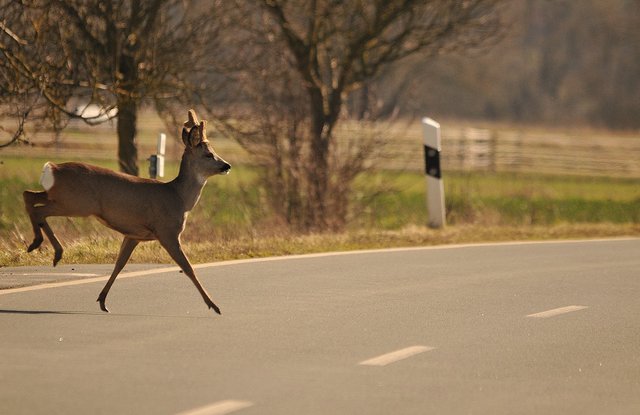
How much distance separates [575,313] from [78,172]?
13.6 feet

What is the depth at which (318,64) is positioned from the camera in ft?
73.0

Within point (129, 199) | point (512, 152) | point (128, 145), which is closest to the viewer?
point (129, 199)

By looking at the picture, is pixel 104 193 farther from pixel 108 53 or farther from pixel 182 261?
pixel 108 53

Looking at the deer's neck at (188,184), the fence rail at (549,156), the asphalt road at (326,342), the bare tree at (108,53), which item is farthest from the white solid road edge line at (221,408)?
the fence rail at (549,156)

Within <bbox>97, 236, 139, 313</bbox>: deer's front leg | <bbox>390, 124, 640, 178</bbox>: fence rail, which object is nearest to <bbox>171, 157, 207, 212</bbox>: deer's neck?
<bbox>97, 236, 139, 313</bbox>: deer's front leg

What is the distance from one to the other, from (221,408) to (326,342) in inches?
94.8

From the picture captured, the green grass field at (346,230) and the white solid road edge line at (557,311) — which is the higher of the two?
the green grass field at (346,230)

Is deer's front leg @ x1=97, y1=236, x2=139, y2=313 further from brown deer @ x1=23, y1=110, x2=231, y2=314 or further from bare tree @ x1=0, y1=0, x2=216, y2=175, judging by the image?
bare tree @ x1=0, y1=0, x2=216, y2=175

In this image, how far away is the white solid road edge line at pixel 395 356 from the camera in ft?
29.5

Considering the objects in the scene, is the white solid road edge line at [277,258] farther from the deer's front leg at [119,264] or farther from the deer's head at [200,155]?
the deer's head at [200,155]

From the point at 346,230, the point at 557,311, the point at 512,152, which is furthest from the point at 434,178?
the point at 512,152

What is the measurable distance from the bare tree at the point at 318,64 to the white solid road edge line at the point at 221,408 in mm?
12392

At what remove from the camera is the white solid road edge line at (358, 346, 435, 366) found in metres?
9.00

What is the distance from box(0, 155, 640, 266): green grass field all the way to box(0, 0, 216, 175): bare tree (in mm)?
1611
